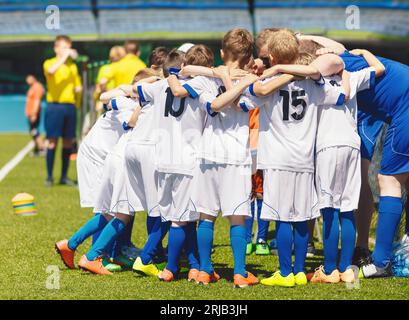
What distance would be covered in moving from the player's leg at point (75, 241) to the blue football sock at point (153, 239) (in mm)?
531

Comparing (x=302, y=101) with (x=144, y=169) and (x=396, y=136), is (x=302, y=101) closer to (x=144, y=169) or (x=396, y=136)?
(x=396, y=136)

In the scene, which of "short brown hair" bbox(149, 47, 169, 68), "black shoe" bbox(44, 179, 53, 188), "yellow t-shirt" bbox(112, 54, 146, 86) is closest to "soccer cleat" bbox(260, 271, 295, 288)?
"short brown hair" bbox(149, 47, 169, 68)

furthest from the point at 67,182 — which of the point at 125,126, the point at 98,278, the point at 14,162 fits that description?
the point at 98,278

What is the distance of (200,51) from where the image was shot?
723cm

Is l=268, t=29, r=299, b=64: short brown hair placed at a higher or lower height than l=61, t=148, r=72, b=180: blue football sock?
higher

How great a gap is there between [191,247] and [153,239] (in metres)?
0.31

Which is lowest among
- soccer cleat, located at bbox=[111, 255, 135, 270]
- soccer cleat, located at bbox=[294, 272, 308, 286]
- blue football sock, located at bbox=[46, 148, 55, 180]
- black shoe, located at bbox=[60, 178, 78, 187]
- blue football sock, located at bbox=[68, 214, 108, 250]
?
black shoe, located at bbox=[60, 178, 78, 187]

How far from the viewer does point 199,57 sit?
23.5 ft

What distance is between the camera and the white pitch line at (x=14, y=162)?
1822 cm

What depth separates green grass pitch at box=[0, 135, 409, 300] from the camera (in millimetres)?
6656

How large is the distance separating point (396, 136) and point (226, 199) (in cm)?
147

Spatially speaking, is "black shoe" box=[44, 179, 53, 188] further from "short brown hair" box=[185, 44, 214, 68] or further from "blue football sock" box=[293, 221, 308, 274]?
"blue football sock" box=[293, 221, 308, 274]

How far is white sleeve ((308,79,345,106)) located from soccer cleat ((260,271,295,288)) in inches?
51.9

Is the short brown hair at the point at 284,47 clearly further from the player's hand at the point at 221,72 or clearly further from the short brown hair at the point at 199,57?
the short brown hair at the point at 199,57
